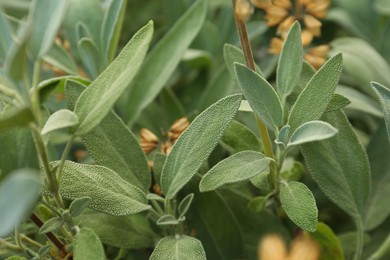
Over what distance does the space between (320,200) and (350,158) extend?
143 mm

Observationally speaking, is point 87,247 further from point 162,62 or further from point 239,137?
point 162,62

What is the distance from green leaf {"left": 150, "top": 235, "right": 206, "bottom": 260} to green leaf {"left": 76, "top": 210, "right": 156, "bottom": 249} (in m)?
0.08

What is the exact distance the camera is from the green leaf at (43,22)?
48 centimetres

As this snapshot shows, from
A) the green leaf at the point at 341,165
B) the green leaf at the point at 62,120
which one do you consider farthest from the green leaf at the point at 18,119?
the green leaf at the point at 341,165

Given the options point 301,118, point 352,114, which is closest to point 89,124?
point 301,118

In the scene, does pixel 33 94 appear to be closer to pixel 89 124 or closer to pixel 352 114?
pixel 89 124

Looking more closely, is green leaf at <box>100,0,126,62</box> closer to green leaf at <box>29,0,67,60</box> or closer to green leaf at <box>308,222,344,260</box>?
green leaf at <box>29,0,67,60</box>

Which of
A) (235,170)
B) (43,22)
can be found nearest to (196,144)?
(235,170)

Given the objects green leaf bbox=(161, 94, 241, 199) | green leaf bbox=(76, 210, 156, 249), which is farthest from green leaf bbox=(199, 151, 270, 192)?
green leaf bbox=(76, 210, 156, 249)

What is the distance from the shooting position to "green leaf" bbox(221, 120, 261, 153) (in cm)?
62

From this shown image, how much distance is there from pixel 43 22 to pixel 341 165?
307 mm

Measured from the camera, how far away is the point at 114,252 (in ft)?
2.34

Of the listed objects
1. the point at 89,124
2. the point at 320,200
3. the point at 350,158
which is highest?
the point at 89,124

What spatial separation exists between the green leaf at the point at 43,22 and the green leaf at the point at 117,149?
10 cm
